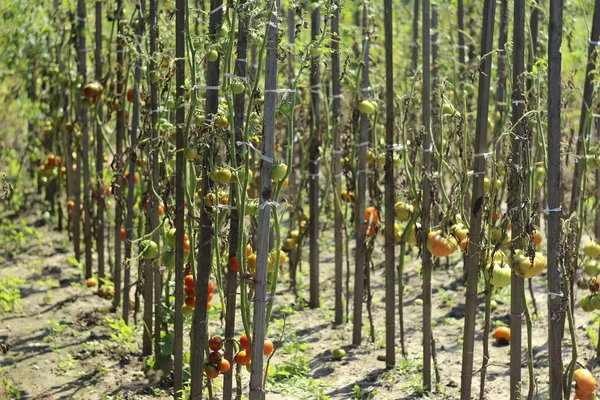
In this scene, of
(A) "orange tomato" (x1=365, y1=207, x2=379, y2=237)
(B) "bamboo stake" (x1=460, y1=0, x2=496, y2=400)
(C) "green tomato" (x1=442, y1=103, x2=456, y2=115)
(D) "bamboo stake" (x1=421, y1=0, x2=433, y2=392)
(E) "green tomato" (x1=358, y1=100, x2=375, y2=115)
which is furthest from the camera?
(A) "orange tomato" (x1=365, y1=207, x2=379, y2=237)

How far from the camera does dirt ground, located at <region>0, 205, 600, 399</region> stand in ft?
13.4

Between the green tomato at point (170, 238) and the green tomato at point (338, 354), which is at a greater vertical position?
the green tomato at point (170, 238)

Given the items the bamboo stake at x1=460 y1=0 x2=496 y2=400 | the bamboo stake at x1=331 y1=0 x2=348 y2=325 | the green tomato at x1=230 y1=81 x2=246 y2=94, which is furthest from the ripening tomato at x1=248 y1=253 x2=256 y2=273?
the bamboo stake at x1=331 y1=0 x2=348 y2=325

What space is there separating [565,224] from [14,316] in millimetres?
3173

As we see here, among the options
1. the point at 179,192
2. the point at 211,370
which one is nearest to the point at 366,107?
the point at 179,192

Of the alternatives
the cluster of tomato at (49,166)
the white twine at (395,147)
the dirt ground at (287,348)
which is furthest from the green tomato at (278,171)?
the cluster of tomato at (49,166)

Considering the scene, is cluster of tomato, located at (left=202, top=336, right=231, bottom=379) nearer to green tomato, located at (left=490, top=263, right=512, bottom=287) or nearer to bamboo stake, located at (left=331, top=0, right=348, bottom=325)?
green tomato, located at (left=490, top=263, right=512, bottom=287)

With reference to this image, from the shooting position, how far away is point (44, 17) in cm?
647

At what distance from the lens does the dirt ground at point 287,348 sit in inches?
161

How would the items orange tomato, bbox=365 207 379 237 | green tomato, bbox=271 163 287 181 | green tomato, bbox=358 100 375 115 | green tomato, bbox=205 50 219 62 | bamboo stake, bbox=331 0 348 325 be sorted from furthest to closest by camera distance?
1. bamboo stake, bbox=331 0 348 325
2. orange tomato, bbox=365 207 379 237
3. green tomato, bbox=358 100 375 115
4. green tomato, bbox=205 50 219 62
5. green tomato, bbox=271 163 287 181

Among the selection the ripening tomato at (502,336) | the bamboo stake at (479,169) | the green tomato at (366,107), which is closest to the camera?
the bamboo stake at (479,169)

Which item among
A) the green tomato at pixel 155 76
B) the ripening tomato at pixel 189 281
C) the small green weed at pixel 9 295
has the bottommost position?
the small green weed at pixel 9 295

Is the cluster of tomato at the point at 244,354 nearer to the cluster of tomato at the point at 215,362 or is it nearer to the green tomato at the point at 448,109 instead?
the cluster of tomato at the point at 215,362

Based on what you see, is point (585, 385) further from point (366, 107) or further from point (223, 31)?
point (223, 31)
